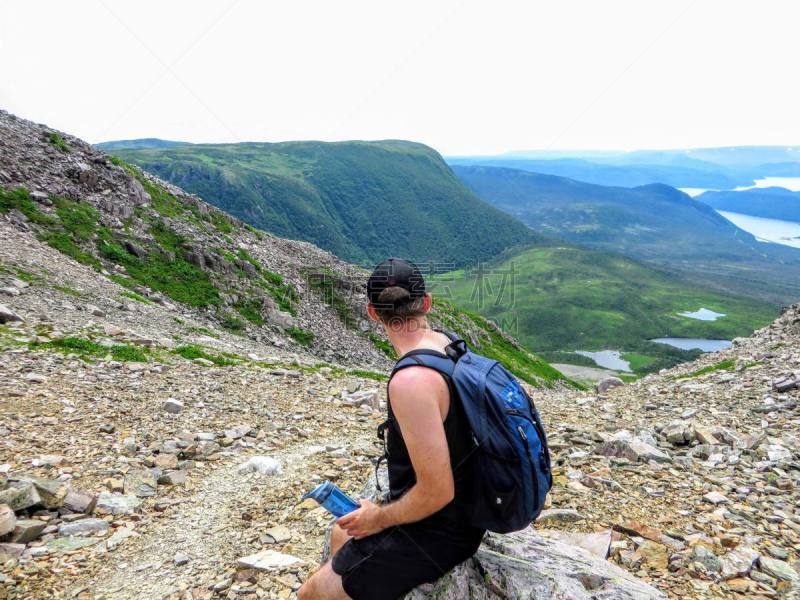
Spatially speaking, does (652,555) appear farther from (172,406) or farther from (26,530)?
(172,406)

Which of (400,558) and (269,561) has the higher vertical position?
(400,558)

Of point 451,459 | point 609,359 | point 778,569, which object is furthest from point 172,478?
point 609,359

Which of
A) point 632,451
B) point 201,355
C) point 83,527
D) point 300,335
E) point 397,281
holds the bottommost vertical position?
point 300,335

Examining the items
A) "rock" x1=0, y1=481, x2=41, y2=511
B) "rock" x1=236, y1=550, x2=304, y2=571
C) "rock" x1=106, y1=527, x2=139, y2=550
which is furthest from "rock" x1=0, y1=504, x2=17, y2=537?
"rock" x1=236, y1=550, x2=304, y2=571

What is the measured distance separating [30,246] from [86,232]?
5.72m

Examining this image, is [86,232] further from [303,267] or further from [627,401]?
[627,401]

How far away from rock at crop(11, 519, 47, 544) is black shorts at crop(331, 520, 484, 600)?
4899 millimetres

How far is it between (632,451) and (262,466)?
24.6 feet

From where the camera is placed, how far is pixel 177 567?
6180 millimetres

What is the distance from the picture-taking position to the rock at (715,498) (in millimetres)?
7648

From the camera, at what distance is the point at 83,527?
264 inches

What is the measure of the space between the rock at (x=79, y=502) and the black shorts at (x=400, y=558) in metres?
5.23

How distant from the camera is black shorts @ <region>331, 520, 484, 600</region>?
387 centimetres

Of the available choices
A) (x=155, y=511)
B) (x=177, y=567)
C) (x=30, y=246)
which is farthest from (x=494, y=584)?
(x=30, y=246)
